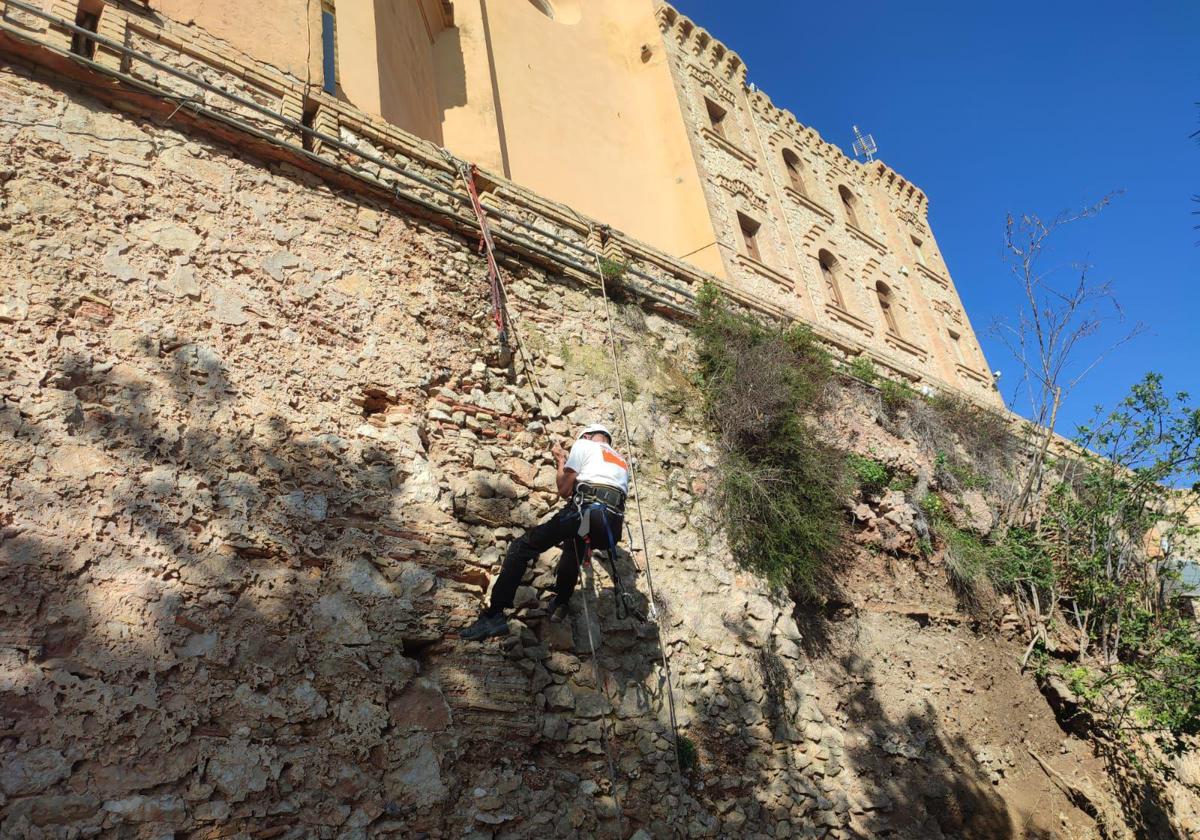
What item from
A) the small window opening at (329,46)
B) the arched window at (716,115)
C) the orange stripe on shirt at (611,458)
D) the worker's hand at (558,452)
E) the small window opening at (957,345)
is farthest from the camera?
the small window opening at (957,345)

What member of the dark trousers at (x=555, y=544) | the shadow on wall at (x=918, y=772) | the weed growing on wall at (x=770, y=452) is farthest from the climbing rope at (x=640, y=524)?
the shadow on wall at (x=918, y=772)

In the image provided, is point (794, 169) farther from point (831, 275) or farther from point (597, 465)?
point (597, 465)

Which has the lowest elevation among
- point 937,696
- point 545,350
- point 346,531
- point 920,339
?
point 937,696

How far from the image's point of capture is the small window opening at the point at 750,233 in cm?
1340

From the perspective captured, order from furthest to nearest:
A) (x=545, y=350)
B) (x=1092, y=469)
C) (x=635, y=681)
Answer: (x=1092, y=469) < (x=545, y=350) < (x=635, y=681)

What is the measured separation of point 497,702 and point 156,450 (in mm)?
2189

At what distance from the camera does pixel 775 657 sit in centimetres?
566

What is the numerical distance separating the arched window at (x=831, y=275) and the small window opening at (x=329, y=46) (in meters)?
10.2

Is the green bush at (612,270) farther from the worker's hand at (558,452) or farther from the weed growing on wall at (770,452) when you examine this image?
the worker's hand at (558,452)

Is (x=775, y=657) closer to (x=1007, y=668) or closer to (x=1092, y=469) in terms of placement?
(x=1007, y=668)

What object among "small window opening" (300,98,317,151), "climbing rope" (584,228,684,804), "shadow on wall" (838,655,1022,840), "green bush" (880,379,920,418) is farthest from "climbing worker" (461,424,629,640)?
"green bush" (880,379,920,418)

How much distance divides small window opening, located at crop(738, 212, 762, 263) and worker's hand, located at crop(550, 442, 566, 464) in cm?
890

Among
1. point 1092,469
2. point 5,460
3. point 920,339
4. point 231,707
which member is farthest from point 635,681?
point 920,339

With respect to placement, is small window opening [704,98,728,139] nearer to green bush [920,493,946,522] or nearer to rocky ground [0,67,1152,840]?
green bush [920,493,946,522]
